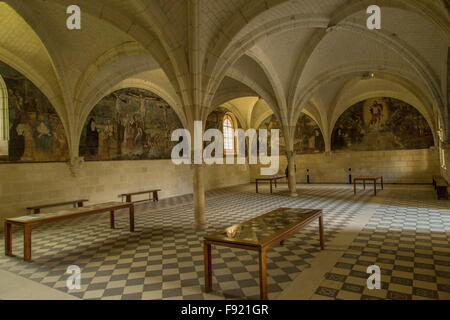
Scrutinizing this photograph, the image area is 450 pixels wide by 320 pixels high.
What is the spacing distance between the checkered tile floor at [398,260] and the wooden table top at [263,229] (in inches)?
33.3

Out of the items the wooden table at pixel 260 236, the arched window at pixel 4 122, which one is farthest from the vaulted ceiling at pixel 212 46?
the wooden table at pixel 260 236

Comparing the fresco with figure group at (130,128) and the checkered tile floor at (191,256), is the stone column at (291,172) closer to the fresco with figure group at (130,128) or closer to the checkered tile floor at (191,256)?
the checkered tile floor at (191,256)

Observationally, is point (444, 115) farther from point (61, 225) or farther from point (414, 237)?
point (61, 225)

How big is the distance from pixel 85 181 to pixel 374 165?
652 inches

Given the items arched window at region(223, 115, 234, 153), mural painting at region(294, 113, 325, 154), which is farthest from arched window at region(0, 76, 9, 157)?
mural painting at region(294, 113, 325, 154)

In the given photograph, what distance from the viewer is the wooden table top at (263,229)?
329cm

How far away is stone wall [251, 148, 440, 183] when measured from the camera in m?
15.9

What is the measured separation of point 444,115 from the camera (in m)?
9.34

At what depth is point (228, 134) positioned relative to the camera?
18844 mm

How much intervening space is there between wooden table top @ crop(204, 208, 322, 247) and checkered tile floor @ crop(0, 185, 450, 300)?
0.70m

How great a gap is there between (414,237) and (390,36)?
640cm

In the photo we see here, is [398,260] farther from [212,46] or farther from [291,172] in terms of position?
[291,172]

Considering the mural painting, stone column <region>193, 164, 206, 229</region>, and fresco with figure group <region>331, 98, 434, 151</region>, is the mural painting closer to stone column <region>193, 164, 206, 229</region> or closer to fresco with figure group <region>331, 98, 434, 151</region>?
fresco with figure group <region>331, 98, 434, 151</region>
